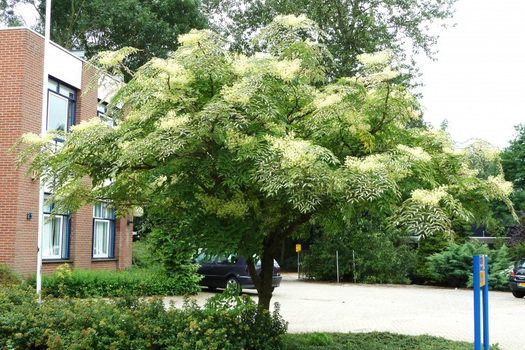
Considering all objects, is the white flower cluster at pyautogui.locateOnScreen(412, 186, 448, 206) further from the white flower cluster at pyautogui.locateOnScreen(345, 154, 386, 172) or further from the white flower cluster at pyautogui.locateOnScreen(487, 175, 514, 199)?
the white flower cluster at pyautogui.locateOnScreen(487, 175, 514, 199)

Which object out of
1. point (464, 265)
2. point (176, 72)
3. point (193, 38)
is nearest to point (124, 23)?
point (464, 265)

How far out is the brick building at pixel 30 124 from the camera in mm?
15413

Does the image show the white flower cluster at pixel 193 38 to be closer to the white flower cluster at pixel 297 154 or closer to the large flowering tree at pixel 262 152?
the large flowering tree at pixel 262 152

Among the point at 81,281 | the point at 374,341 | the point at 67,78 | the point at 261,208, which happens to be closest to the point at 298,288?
the point at 81,281

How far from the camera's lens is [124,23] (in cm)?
3052

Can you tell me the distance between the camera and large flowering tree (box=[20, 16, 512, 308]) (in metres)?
5.59

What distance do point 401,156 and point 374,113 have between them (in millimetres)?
888

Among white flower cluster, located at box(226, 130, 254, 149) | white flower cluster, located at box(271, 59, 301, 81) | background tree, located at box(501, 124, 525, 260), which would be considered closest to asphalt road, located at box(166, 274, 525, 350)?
white flower cluster, located at box(226, 130, 254, 149)

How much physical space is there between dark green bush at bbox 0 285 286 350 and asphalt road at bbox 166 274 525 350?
13.3ft

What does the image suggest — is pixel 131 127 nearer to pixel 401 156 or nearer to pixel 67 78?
pixel 401 156

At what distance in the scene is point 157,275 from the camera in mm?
17781

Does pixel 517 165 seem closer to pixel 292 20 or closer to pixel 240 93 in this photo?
pixel 292 20

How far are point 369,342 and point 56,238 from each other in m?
12.0

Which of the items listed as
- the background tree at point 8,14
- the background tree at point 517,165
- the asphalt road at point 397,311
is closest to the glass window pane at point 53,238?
the asphalt road at point 397,311
